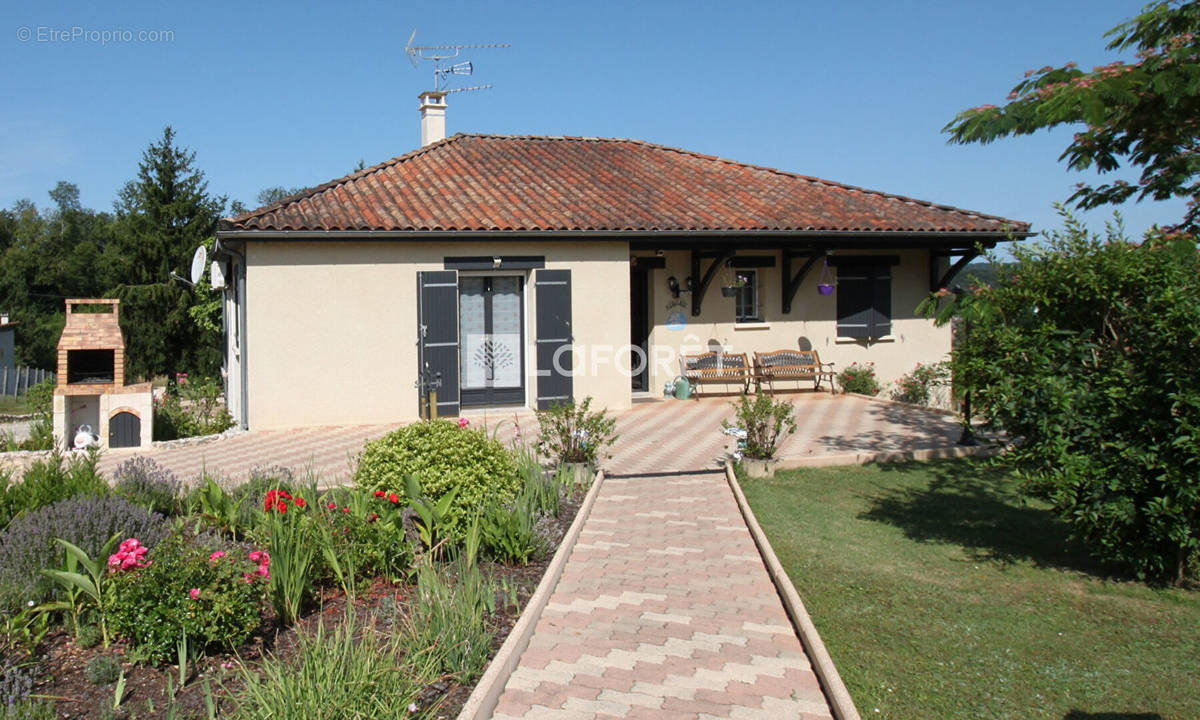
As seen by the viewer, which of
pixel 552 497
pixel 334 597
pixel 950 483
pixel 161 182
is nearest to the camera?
pixel 334 597

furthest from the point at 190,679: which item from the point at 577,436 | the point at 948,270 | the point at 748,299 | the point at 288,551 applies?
the point at 948,270

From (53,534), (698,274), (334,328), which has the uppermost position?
(698,274)

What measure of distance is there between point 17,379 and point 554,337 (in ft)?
86.5

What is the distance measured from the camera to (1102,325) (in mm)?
5629

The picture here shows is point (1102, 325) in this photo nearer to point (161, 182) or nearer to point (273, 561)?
point (273, 561)

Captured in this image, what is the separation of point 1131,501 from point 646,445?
608cm

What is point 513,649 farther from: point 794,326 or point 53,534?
point 794,326

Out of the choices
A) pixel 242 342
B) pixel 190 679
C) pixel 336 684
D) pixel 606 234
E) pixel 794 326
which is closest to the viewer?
pixel 336 684

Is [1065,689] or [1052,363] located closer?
[1065,689]

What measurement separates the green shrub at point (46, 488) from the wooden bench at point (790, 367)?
35.8 ft

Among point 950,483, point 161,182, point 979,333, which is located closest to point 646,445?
point 950,483

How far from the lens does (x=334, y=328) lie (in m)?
12.3

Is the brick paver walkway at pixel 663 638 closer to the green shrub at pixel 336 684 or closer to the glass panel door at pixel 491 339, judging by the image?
the green shrub at pixel 336 684

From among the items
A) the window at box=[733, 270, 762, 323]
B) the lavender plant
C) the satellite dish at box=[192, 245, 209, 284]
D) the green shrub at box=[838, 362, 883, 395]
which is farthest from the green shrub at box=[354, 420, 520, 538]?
the satellite dish at box=[192, 245, 209, 284]
